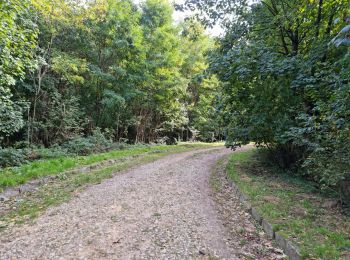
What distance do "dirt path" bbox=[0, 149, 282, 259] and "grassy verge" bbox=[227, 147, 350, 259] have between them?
30.6 inches

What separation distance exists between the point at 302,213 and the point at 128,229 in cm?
284

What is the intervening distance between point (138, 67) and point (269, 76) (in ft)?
33.6

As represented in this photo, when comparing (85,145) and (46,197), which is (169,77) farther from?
(46,197)

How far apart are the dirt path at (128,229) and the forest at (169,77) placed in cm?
221

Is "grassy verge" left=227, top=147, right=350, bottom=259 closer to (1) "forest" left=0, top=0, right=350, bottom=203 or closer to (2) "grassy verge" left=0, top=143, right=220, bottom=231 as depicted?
(1) "forest" left=0, top=0, right=350, bottom=203

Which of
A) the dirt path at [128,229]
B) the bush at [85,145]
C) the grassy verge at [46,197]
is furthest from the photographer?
the bush at [85,145]

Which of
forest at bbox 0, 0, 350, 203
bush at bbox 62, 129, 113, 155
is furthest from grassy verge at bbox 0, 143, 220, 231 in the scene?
bush at bbox 62, 129, 113, 155

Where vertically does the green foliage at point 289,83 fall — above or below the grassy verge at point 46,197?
above

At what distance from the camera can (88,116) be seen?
14844 millimetres

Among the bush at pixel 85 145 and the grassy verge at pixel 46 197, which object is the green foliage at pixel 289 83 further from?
the bush at pixel 85 145

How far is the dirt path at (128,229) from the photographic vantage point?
304cm

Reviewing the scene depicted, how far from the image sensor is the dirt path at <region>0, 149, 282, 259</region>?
3.04 metres

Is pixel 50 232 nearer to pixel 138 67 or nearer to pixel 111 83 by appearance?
pixel 111 83

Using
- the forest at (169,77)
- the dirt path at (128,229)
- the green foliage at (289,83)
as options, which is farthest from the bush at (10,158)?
the green foliage at (289,83)
